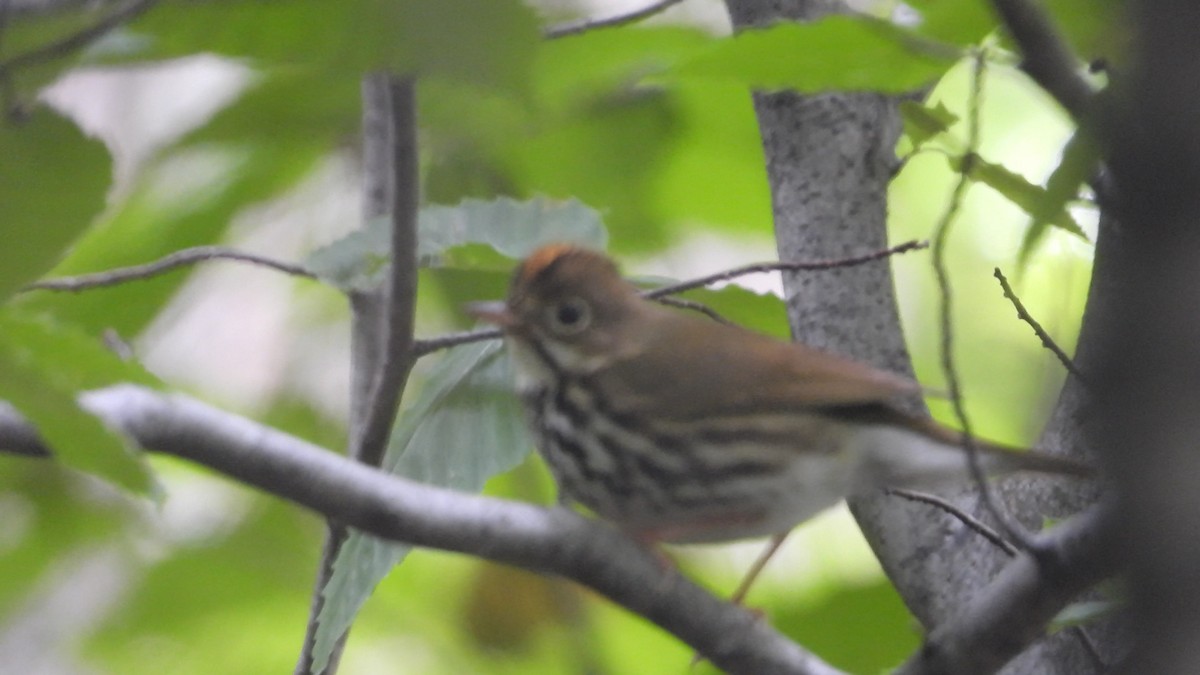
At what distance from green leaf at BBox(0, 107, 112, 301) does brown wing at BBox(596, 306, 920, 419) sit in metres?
0.77

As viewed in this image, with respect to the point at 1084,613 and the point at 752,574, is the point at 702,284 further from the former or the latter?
the point at 1084,613

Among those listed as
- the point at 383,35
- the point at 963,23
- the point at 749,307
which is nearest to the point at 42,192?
the point at 383,35

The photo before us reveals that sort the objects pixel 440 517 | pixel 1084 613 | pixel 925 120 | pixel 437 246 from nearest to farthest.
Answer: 1. pixel 440 517
2. pixel 1084 613
3. pixel 925 120
4. pixel 437 246

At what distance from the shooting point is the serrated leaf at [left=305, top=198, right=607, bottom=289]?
1655mm

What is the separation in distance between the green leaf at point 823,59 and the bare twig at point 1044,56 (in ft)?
0.70

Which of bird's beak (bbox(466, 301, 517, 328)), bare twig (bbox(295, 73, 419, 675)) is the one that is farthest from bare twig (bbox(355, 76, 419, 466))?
bird's beak (bbox(466, 301, 517, 328))

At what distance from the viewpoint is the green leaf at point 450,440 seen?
138cm

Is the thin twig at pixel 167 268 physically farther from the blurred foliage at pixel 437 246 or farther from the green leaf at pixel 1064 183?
the green leaf at pixel 1064 183

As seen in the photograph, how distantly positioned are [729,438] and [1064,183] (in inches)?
27.9

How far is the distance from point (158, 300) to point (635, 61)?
0.75 metres

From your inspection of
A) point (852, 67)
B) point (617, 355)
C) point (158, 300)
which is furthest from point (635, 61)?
point (158, 300)

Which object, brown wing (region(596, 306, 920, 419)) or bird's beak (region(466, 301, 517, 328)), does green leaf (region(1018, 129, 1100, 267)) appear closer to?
brown wing (region(596, 306, 920, 419))

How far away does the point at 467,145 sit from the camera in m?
1.90

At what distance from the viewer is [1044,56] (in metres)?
0.79
